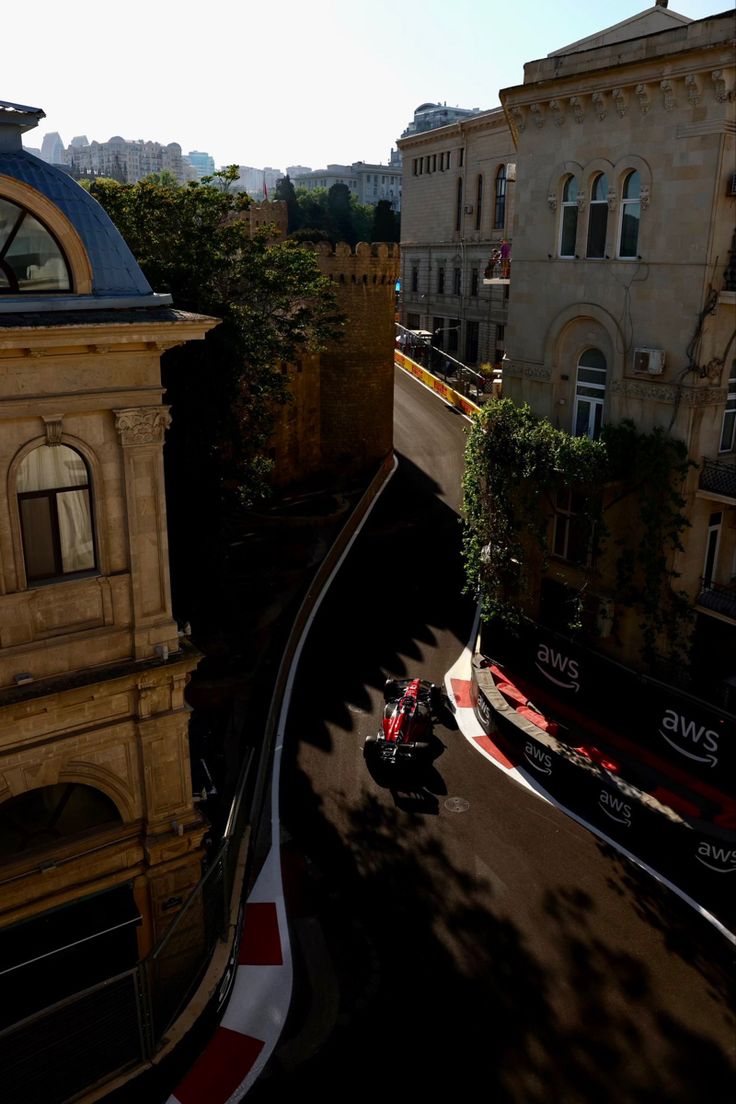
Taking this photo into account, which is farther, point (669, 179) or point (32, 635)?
point (669, 179)

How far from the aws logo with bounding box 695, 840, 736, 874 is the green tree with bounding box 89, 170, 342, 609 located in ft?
48.5

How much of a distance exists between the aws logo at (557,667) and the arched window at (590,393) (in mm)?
5932

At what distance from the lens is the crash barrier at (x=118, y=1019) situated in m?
11.9

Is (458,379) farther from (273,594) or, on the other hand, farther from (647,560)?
(647,560)

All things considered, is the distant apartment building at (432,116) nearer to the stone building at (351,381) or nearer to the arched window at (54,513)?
the stone building at (351,381)

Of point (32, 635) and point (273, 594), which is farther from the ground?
point (32, 635)

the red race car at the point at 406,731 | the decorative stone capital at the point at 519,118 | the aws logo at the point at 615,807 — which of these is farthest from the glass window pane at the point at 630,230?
the aws logo at the point at 615,807

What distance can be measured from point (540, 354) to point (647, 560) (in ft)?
22.9

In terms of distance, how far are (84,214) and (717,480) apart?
1563 centimetres

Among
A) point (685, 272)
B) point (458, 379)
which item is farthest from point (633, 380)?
point (458, 379)

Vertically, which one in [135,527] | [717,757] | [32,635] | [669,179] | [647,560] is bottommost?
[717,757]

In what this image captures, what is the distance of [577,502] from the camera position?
24.4m

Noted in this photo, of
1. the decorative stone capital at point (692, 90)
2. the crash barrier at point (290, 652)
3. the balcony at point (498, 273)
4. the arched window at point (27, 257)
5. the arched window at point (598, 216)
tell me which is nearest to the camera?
the arched window at point (27, 257)

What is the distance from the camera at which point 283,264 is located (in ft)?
100
